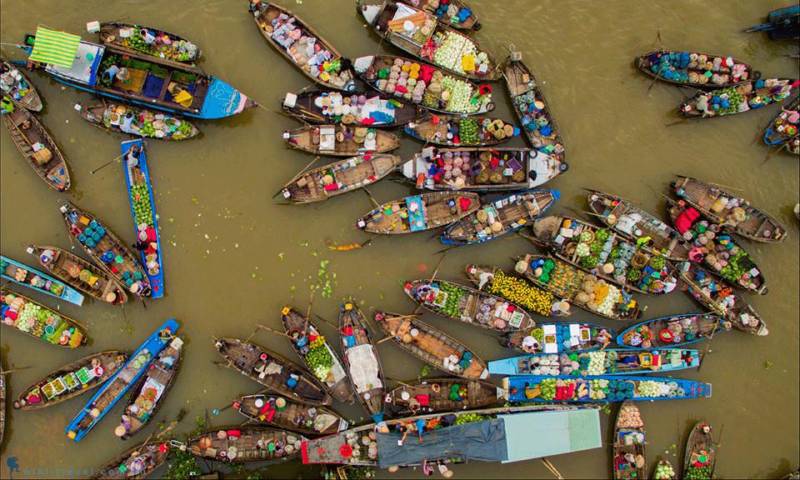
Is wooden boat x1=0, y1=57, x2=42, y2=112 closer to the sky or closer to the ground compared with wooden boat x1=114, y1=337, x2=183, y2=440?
closer to the sky

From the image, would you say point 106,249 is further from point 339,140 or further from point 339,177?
point 339,140

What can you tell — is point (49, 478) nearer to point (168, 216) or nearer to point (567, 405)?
point (168, 216)

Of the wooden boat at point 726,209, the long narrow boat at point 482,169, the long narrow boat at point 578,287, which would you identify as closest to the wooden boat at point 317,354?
the long narrow boat at point 482,169

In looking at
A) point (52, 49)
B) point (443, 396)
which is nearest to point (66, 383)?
point (52, 49)

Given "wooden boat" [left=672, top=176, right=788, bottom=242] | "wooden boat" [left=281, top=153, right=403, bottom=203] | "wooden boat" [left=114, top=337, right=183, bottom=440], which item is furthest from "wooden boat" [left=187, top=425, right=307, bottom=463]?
"wooden boat" [left=672, top=176, right=788, bottom=242]

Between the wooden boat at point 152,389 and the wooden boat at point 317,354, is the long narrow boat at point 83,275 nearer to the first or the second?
the wooden boat at point 152,389

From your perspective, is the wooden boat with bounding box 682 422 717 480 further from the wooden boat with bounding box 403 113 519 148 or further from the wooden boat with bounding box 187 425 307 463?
the wooden boat with bounding box 187 425 307 463
